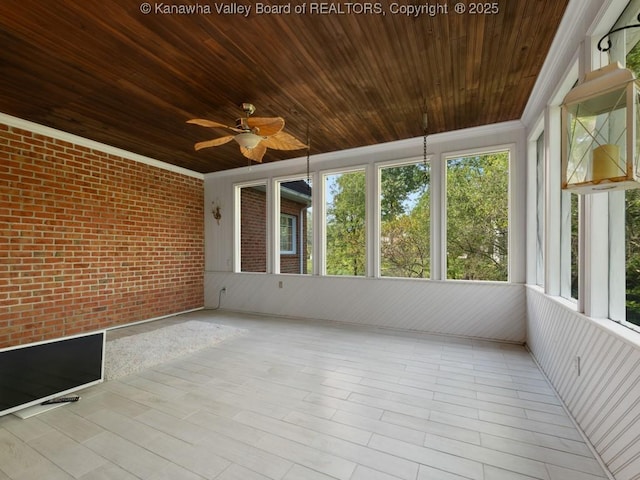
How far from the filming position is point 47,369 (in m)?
2.22

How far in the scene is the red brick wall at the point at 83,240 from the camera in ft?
11.3

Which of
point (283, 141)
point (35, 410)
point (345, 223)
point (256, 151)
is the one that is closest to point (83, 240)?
point (35, 410)

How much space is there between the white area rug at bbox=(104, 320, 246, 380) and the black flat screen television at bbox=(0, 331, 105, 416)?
35 cm

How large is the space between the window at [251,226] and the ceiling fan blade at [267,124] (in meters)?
3.06

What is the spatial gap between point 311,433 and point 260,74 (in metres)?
2.82

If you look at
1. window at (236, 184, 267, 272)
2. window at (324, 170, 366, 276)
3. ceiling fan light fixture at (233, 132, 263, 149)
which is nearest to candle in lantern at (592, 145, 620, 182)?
ceiling fan light fixture at (233, 132, 263, 149)

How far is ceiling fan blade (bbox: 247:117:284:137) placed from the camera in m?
2.57

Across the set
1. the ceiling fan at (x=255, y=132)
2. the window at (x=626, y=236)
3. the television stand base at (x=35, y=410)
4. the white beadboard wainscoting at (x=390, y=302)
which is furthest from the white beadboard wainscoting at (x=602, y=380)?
the television stand base at (x=35, y=410)

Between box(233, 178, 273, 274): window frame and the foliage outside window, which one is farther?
box(233, 178, 273, 274): window frame

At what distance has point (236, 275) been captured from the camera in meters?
5.64

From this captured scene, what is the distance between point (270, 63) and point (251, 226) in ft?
12.5

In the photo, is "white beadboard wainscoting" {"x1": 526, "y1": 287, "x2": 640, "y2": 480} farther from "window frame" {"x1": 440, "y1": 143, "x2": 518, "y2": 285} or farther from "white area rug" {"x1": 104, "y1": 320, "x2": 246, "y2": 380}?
"white area rug" {"x1": 104, "y1": 320, "x2": 246, "y2": 380}

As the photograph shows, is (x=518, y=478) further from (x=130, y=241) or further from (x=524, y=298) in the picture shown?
(x=130, y=241)

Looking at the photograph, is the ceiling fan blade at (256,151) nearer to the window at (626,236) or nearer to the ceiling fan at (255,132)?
the ceiling fan at (255,132)
